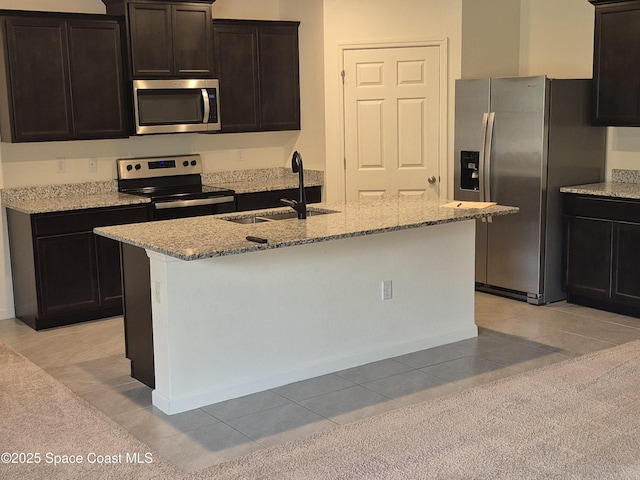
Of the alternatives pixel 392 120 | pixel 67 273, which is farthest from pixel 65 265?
pixel 392 120

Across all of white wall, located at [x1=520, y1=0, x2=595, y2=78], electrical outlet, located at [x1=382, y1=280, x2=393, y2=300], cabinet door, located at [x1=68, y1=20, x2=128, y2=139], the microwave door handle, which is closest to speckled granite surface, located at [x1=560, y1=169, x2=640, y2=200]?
white wall, located at [x1=520, y1=0, x2=595, y2=78]

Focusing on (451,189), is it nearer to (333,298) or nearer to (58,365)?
(333,298)

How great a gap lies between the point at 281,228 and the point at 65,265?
2.15 m

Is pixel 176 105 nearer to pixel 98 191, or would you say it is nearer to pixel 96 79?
pixel 96 79

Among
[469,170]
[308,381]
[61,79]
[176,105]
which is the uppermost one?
[61,79]

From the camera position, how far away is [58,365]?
5.07 metres

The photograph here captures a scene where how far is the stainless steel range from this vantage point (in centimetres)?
630

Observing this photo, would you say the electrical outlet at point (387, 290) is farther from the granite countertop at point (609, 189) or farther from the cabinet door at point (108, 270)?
the cabinet door at point (108, 270)

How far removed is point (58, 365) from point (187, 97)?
2.51m

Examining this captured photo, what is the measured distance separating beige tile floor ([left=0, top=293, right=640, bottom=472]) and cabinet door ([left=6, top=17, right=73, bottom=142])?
4.96ft

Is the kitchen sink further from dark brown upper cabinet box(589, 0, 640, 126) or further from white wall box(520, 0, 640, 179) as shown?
white wall box(520, 0, 640, 179)

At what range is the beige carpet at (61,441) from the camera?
3510 millimetres

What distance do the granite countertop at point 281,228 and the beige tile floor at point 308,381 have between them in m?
0.89

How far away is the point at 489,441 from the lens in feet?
12.1
